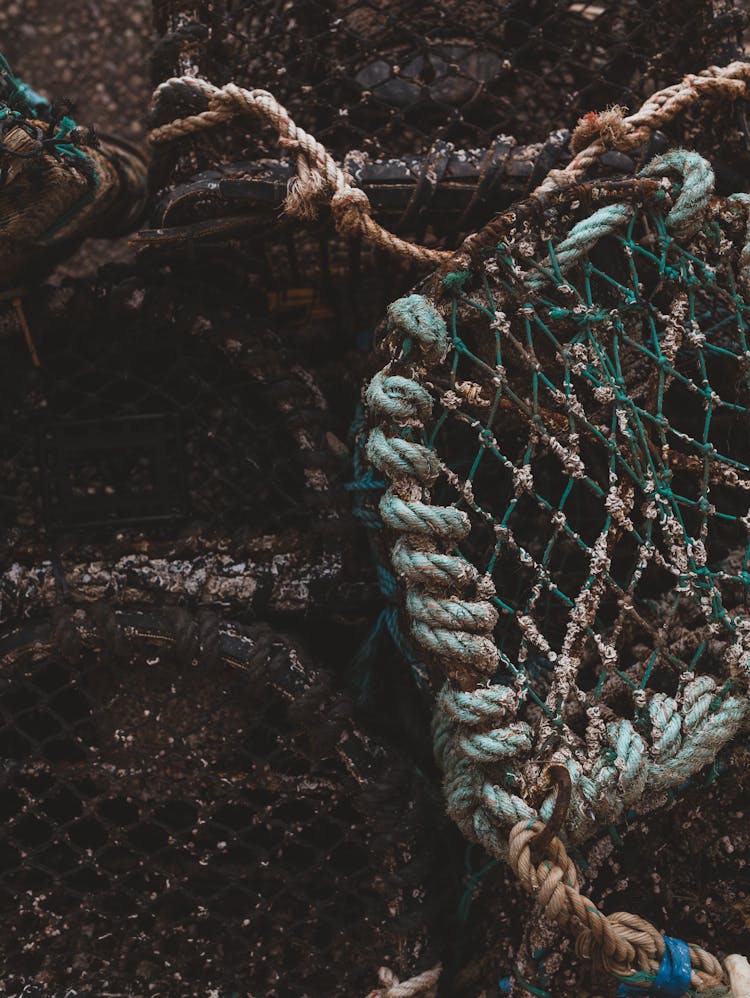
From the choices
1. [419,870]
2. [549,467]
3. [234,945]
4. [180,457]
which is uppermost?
[549,467]

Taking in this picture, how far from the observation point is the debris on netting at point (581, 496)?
3.06ft

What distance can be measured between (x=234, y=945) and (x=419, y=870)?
0.28m

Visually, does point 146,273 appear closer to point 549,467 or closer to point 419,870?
point 549,467

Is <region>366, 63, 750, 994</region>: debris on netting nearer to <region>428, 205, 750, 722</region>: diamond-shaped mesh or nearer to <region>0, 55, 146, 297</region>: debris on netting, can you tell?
<region>428, 205, 750, 722</region>: diamond-shaped mesh

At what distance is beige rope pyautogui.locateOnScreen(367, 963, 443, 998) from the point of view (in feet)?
3.66

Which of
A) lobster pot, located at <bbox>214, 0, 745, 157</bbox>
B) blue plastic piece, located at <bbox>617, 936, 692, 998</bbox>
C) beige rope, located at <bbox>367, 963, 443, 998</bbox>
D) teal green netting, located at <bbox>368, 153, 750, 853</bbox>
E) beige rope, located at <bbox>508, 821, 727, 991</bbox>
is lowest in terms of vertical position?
beige rope, located at <bbox>367, 963, 443, 998</bbox>

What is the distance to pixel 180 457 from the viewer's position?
1.31 meters

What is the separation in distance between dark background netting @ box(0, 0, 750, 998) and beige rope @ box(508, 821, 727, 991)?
0.43ft

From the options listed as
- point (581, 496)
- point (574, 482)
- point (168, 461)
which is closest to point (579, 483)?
point (581, 496)

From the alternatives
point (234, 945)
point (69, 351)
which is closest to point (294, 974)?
point (234, 945)

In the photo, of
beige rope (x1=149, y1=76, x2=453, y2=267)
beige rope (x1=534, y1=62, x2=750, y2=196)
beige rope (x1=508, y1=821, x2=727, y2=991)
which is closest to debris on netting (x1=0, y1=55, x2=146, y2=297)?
beige rope (x1=149, y1=76, x2=453, y2=267)

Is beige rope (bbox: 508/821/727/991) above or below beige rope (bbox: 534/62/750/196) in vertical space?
below

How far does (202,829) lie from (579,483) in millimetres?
655

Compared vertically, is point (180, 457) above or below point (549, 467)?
below
